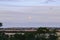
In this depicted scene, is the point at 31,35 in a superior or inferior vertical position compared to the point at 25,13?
inferior

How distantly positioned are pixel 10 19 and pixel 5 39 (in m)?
0.62

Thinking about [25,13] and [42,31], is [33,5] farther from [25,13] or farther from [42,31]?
[42,31]

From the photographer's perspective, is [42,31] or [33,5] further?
[33,5]

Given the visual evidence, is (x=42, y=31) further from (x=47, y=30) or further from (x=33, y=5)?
(x=33, y=5)

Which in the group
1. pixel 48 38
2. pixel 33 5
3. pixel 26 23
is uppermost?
pixel 33 5

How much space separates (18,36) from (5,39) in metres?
0.31

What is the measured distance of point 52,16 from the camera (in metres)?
4.67

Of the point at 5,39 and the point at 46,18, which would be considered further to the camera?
the point at 46,18

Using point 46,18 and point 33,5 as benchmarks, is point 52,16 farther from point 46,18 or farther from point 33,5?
point 33,5

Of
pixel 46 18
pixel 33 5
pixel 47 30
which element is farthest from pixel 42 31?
pixel 33 5

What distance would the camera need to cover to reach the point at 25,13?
4.70m

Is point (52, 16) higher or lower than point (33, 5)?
lower

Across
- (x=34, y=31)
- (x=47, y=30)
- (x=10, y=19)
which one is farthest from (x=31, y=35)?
(x=10, y=19)

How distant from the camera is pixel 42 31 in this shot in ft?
14.3
